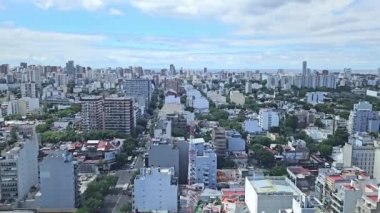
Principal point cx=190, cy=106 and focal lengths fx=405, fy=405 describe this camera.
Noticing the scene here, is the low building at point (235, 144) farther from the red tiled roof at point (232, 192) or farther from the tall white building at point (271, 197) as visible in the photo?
the tall white building at point (271, 197)

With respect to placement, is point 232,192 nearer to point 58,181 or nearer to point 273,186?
point 273,186

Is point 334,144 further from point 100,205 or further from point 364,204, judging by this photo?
point 100,205

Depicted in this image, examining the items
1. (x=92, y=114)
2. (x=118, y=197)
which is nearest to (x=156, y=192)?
(x=118, y=197)

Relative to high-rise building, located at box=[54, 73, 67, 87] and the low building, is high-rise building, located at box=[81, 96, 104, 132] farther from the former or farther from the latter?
high-rise building, located at box=[54, 73, 67, 87]

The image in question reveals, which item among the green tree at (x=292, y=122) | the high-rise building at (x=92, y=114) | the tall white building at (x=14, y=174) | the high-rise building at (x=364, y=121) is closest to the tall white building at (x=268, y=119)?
the green tree at (x=292, y=122)

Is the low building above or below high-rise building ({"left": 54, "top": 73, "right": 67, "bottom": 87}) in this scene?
below

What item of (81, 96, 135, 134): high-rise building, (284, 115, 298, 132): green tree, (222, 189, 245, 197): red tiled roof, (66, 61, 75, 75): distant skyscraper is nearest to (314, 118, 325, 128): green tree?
(284, 115, 298, 132): green tree
